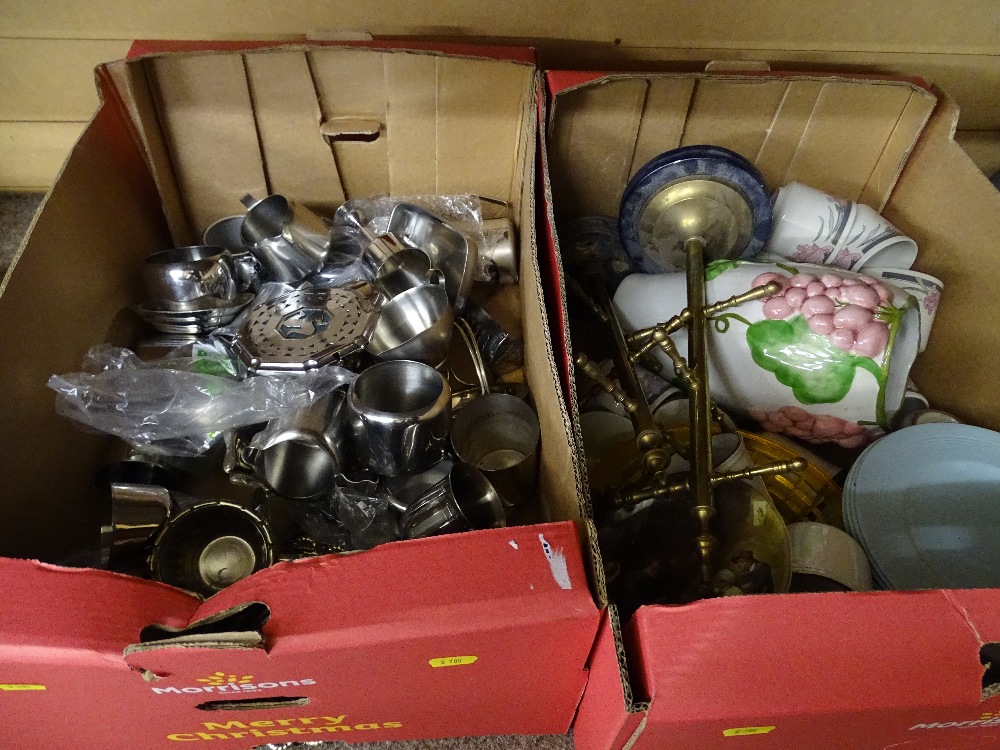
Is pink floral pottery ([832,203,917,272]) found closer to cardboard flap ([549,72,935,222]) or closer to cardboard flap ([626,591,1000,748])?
cardboard flap ([549,72,935,222])

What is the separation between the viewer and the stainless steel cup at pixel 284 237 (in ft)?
2.35

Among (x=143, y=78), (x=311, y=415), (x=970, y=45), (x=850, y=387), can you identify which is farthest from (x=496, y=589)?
(x=970, y=45)

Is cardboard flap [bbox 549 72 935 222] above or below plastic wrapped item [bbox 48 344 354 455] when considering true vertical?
above

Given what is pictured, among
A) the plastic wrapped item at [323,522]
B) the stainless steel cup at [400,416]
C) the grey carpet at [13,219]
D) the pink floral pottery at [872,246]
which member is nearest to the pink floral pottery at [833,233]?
the pink floral pottery at [872,246]

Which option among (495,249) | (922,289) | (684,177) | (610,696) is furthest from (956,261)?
(610,696)

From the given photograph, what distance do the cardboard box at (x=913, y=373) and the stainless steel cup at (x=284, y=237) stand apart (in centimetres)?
28

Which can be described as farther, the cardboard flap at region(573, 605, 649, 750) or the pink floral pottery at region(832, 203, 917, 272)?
the pink floral pottery at region(832, 203, 917, 272)

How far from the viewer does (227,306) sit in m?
0.70

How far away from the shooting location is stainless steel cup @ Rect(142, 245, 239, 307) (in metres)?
0.68

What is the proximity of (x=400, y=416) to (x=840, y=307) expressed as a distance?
16.6 inches

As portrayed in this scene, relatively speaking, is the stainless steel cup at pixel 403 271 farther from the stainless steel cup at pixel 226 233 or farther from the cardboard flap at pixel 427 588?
the cardboard flap at pixel 427 588

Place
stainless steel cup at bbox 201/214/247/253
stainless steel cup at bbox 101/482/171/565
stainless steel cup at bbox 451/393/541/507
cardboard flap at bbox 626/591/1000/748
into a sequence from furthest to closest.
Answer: stainless steel cup at bbox 201/214/247/253
stainless steel cup at bbox 451/393/541/507
stainless steel cup at bbox 101/482/171/565
cardboard flap at bbox 626/591/1000/748

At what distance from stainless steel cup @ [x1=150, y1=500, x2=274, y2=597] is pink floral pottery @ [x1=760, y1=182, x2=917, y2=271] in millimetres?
608

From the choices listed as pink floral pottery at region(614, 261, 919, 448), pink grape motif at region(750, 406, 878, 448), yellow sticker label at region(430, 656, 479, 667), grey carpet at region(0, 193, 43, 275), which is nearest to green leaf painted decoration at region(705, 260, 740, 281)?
pink floral pottery at region(614, 261, 919, 448)
